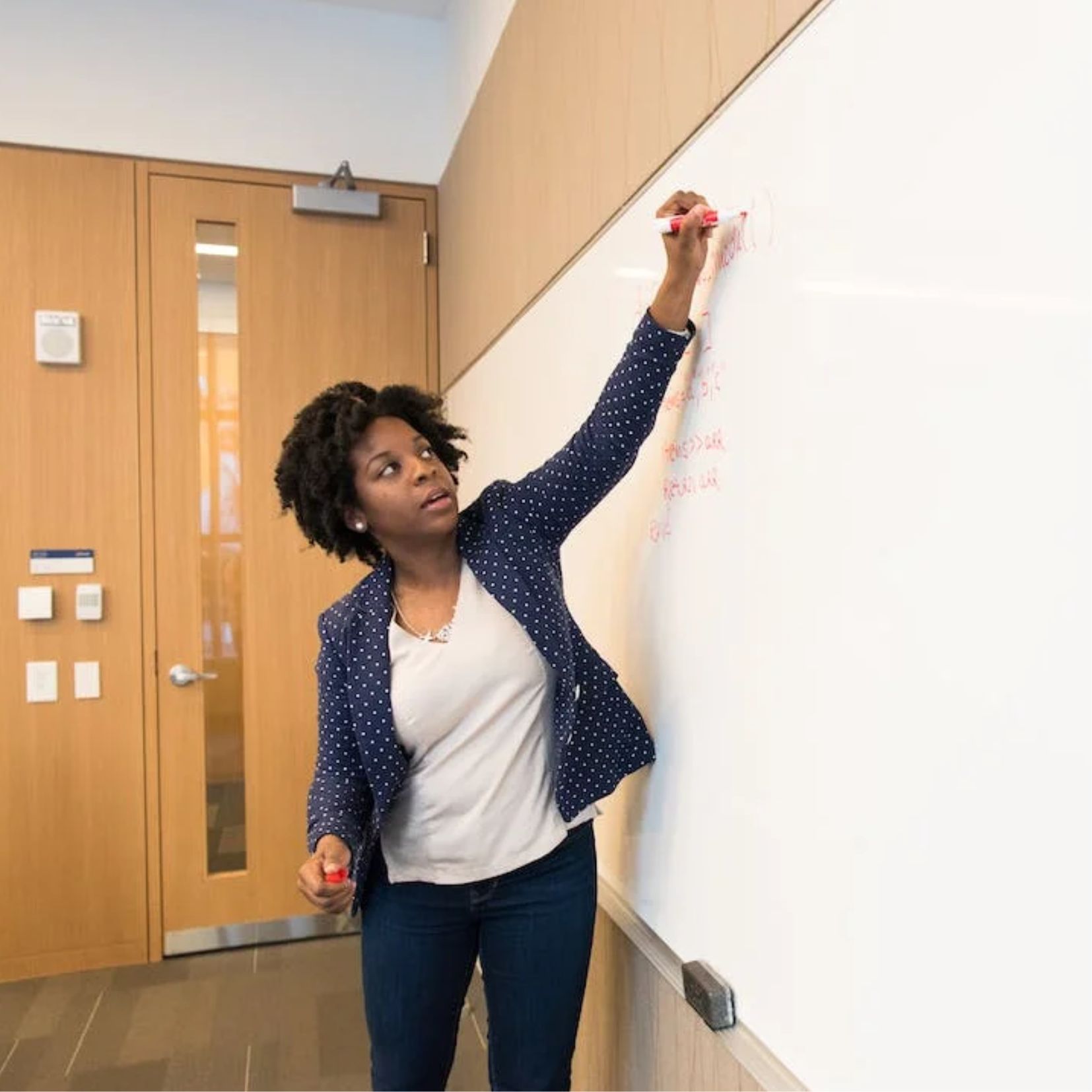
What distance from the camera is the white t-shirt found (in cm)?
121

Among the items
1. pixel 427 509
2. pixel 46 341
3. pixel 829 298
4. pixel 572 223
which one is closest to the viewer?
pixel 829 298

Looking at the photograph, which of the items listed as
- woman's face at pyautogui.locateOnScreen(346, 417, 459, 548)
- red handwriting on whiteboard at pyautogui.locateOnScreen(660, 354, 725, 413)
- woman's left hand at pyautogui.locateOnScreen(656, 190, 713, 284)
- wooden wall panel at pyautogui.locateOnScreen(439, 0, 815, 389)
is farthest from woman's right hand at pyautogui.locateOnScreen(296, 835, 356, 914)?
wooden wall panel at pyautogui.locateOnScreen(439, 0, 815, 389)

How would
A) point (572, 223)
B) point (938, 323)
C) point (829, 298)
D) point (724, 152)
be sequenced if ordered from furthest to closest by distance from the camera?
point (572, 223) → point (724, 152) → point (829, 298) → point (938, 323)

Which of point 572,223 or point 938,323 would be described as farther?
point 572,223

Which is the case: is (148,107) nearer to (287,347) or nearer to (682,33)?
(287,347)

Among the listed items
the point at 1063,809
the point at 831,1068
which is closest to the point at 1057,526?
the point at 1063,809

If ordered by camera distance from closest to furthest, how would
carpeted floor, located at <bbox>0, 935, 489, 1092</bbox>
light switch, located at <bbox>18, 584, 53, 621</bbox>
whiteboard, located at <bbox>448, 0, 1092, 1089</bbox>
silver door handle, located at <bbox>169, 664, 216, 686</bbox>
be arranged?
whiteboard, located at <bbox>448, 0, 1092, 1089</bbox> < carpeted floor, located at <bbox>0, 935, 489, 1092</bbox> < light switch, located at <bbox>18, 584, 53, 621</bbox> < silver door handle, located at <bbox>169, 664, 216, 686</bbox>

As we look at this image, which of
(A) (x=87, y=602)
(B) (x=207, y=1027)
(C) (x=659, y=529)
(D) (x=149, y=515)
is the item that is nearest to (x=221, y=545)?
(D) (x=149, y=515)

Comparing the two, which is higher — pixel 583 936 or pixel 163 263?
pixel 163 263

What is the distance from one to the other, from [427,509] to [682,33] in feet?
2.30

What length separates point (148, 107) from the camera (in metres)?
2.67

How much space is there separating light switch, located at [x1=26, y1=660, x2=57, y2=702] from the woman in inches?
69.4

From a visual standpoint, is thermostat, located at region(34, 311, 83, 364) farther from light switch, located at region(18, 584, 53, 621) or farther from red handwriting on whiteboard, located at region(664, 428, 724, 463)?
red handwriting on whiteboard, located at region(664, 428, 724, 463)

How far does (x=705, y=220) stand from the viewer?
39.6 inches
